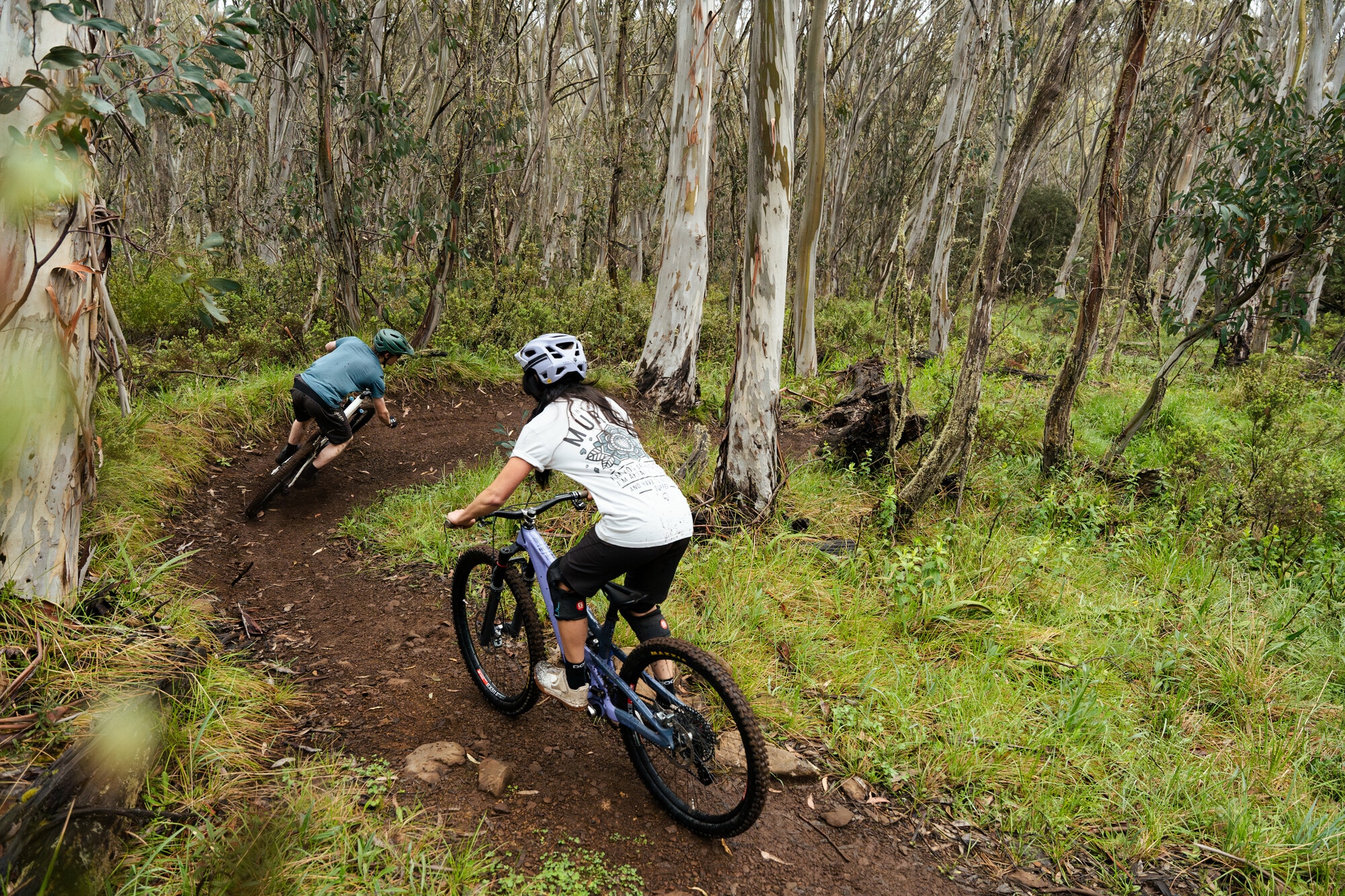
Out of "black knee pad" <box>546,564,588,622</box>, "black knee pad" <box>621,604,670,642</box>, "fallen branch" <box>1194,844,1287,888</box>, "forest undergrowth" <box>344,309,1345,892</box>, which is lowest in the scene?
"fallen branch" <box>1194,844,1287,888</box>

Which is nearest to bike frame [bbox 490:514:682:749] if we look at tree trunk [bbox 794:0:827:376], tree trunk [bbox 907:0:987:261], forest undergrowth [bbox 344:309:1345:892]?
forest undergrowth [bbox 344:309:1345:892]

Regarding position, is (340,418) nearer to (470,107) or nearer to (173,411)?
(173,411)

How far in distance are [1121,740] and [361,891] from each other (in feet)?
12.3

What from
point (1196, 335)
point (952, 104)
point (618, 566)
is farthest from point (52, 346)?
point (952, 104)

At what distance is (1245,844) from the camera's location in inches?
129

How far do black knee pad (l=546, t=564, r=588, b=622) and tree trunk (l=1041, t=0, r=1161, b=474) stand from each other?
5978 mm

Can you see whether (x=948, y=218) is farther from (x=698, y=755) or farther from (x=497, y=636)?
(x=698, y=755)

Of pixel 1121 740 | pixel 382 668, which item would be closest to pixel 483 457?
pixel 382 668

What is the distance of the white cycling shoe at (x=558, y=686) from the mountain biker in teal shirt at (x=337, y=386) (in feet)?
13.0

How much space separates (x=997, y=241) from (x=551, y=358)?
13.3 ft

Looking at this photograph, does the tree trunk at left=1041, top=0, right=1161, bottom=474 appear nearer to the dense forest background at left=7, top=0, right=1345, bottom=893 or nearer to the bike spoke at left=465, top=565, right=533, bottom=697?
the dense forest background at left=7, top=0, right=1345, bottom=893

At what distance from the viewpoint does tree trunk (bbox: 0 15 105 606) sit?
3268 mm

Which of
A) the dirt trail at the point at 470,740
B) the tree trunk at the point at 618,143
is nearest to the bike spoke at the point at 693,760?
the dirt trail at the point at 470,740

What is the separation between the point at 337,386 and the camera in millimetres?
6590
